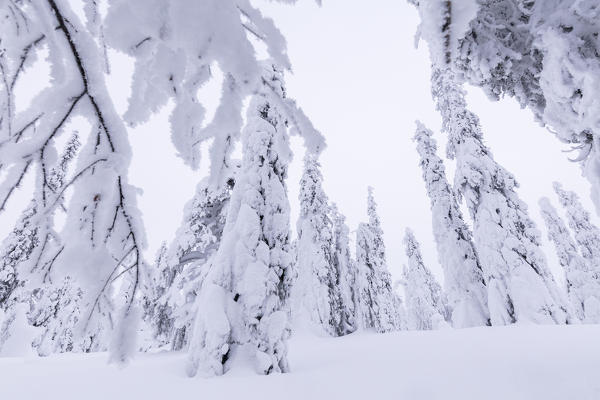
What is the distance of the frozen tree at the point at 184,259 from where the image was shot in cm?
1084

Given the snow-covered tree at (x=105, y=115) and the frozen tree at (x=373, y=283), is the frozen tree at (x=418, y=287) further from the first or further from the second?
the snow-covered tree at (x=105, y=115)

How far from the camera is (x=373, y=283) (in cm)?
2111

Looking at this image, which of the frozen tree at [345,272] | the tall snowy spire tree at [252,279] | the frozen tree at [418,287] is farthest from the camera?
the frozen tree at [418,287]

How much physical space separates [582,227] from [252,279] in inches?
1068

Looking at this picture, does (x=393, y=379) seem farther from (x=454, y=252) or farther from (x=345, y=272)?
(x=345, y=272)

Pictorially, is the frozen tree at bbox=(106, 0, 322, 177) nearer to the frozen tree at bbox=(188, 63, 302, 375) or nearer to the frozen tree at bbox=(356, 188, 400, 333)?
the frozen tree at bbox=(188, 63, 302, 375)

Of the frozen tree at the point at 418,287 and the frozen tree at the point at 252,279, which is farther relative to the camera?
the frozen tree at the point at 418,287

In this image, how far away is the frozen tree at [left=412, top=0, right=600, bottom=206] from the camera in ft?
9.46

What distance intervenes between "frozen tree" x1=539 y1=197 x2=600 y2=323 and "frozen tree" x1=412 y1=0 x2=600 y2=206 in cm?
2329

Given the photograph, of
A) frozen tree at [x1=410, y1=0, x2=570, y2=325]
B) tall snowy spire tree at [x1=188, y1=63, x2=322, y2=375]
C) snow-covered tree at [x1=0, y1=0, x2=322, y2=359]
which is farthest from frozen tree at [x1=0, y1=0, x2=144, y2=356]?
frozen tree at [x1=410, y1=0, x2=570, y2=325]

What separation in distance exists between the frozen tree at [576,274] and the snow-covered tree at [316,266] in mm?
15781

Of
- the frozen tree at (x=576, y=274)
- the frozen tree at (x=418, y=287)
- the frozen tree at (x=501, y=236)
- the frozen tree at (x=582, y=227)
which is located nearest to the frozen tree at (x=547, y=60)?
the frozen tree at (x=501, y=236)

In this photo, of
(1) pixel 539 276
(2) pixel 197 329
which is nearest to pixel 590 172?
(2) pixel 197 329

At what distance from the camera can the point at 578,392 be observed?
259cm
